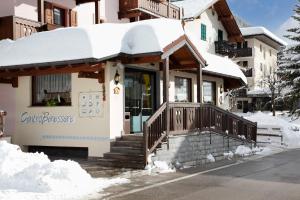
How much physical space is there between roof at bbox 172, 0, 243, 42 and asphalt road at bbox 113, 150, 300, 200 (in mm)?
19085

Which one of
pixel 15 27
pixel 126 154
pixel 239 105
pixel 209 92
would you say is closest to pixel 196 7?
pixel 209 92

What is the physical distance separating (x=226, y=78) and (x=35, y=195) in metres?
16.7

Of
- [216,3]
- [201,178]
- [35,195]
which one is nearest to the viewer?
[35,195]

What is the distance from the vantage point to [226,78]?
2430cm

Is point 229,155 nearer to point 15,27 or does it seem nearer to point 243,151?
point 243,151

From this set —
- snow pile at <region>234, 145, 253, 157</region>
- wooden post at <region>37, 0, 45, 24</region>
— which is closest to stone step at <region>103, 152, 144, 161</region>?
snow pile at <region>234, 145, 253, 157</region>

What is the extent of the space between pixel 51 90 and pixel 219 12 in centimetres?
2153

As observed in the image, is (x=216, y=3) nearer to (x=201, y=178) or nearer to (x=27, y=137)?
(x=27, y=137)

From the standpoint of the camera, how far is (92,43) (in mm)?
13883

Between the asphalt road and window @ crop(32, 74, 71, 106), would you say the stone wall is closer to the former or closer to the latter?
the asphalt road

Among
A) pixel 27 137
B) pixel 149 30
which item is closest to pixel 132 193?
pixel 149 30

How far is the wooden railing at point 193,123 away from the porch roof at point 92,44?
6.67 feet

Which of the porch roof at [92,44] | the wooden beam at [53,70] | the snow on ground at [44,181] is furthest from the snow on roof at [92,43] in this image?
the snow on ground at [44,181]

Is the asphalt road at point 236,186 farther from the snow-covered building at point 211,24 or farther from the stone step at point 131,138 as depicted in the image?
the snow-covered building at point 211,24
